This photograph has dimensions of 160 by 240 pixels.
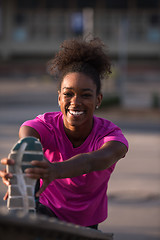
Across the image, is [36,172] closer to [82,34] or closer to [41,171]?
[41,171]

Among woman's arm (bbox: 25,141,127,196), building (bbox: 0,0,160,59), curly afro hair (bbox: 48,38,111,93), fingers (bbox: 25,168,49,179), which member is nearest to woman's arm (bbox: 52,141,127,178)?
woman's arm (bbox: 25,141,127,196)

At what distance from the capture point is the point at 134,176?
24.0 feet

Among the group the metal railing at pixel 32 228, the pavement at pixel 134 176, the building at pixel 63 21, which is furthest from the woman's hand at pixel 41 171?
the building at pixel 63 21

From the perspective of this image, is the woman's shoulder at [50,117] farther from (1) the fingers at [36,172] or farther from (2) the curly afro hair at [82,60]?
(1) the fingers at [36,172]

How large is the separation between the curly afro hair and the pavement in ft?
7.95

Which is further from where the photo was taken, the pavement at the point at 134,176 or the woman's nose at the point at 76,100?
the pavement at the point at 134,176

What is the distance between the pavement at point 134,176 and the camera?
5.02 metres

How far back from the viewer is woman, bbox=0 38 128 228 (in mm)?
2355

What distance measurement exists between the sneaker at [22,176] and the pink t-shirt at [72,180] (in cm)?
75

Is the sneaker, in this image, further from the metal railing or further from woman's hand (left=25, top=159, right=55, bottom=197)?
the metal railing

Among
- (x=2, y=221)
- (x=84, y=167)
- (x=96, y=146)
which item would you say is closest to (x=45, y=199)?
(x=96, y=146)

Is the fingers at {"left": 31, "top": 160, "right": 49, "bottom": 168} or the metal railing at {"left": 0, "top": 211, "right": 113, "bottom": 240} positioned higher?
the fingers at {"left": 31, "top": 160, "right": 49, "bottom": 168}

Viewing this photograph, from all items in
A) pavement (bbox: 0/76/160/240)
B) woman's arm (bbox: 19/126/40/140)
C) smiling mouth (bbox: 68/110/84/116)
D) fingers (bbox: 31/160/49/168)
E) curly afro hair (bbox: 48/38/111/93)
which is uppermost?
curly afro hair (bbox: 48/38/111/93)

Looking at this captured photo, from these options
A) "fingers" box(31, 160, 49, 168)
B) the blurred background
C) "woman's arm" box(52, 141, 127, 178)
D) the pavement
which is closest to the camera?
"fingers" box(31, 160, 49, 168)
